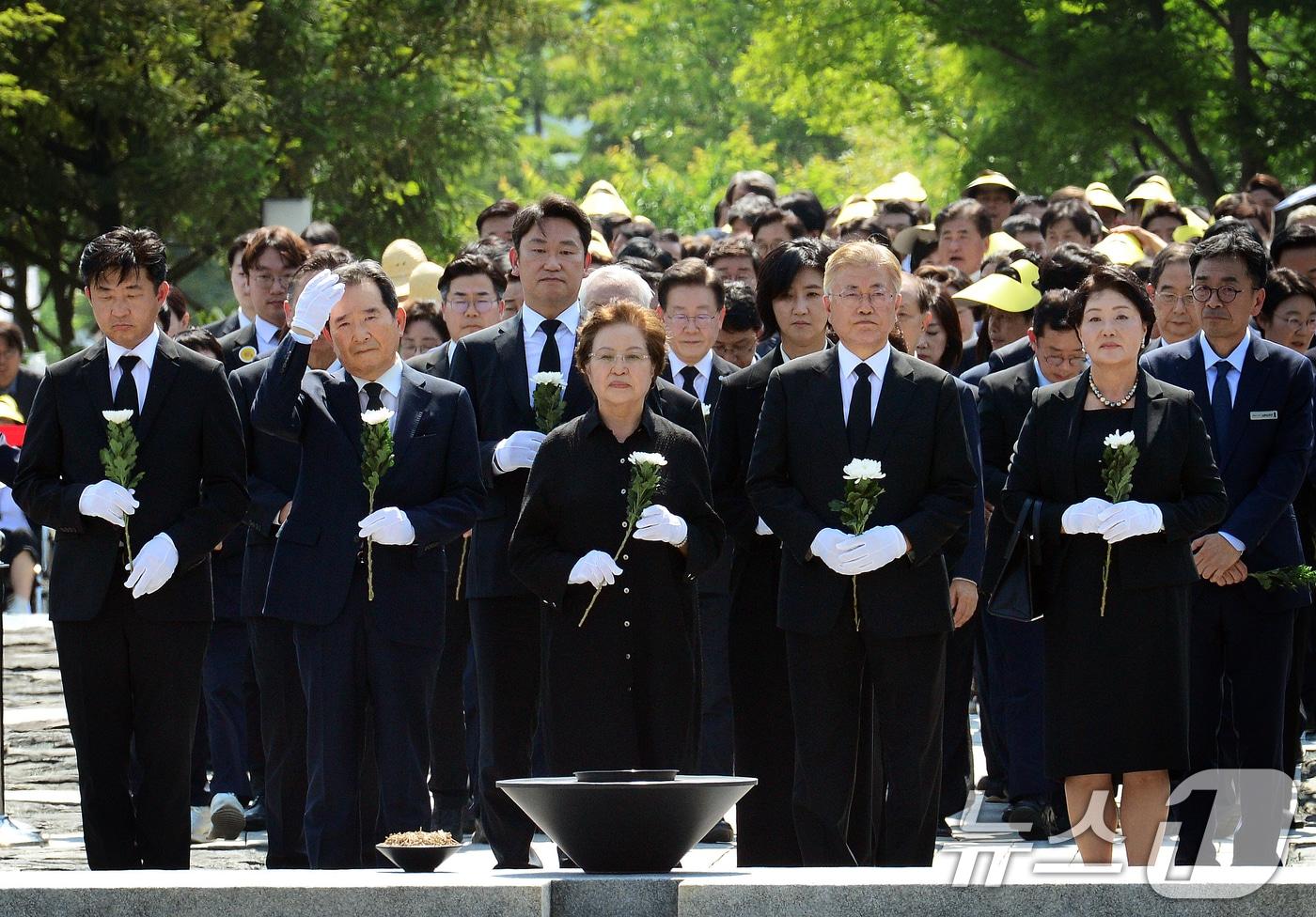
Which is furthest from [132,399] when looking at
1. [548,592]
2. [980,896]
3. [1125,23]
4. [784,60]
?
[784,60]

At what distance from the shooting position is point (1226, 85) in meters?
23.4

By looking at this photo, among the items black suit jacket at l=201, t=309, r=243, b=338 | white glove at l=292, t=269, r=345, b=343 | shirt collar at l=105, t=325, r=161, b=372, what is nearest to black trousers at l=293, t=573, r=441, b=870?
white glove at l=292, t=269, r=345, b=343

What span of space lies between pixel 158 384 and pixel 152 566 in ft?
2.49

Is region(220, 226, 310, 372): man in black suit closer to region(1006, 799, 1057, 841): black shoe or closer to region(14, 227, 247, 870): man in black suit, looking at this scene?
region(14, 227, 247, 870): man in black suit

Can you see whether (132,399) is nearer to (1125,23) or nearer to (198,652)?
(198,652)

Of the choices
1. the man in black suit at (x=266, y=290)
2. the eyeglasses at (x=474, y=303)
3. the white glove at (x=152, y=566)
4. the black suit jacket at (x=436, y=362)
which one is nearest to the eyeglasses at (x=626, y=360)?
the black suit jacket at (x=436, y=362)

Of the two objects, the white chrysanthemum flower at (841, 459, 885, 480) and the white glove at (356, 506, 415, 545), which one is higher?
the white chrysanthemum flower at (841, 459, 885, 480)

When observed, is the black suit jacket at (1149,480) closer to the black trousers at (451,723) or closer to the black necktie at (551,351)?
the black necktie at (551,351)

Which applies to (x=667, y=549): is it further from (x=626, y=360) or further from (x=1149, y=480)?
(x=1149, y=480)

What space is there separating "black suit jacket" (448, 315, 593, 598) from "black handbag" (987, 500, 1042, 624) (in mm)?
1756

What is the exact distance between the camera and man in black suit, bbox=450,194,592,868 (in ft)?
27.6

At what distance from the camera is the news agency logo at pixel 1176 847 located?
5949 millimetres

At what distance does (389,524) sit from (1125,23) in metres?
17.4

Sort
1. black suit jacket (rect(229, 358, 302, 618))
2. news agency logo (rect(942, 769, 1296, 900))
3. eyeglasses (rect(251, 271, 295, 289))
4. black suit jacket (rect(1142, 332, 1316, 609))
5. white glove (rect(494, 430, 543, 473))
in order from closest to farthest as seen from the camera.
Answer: news agency logo (rect(942, 769, 1296, 900)), white glove (rect(494, 430, 543, 473)), black suit jacket (rect(1142, 332, 1316, 609)), black suit jacket (rect(229, 358, 302, 618)), eyeglasses (rect(251, 271, 295, 289))
